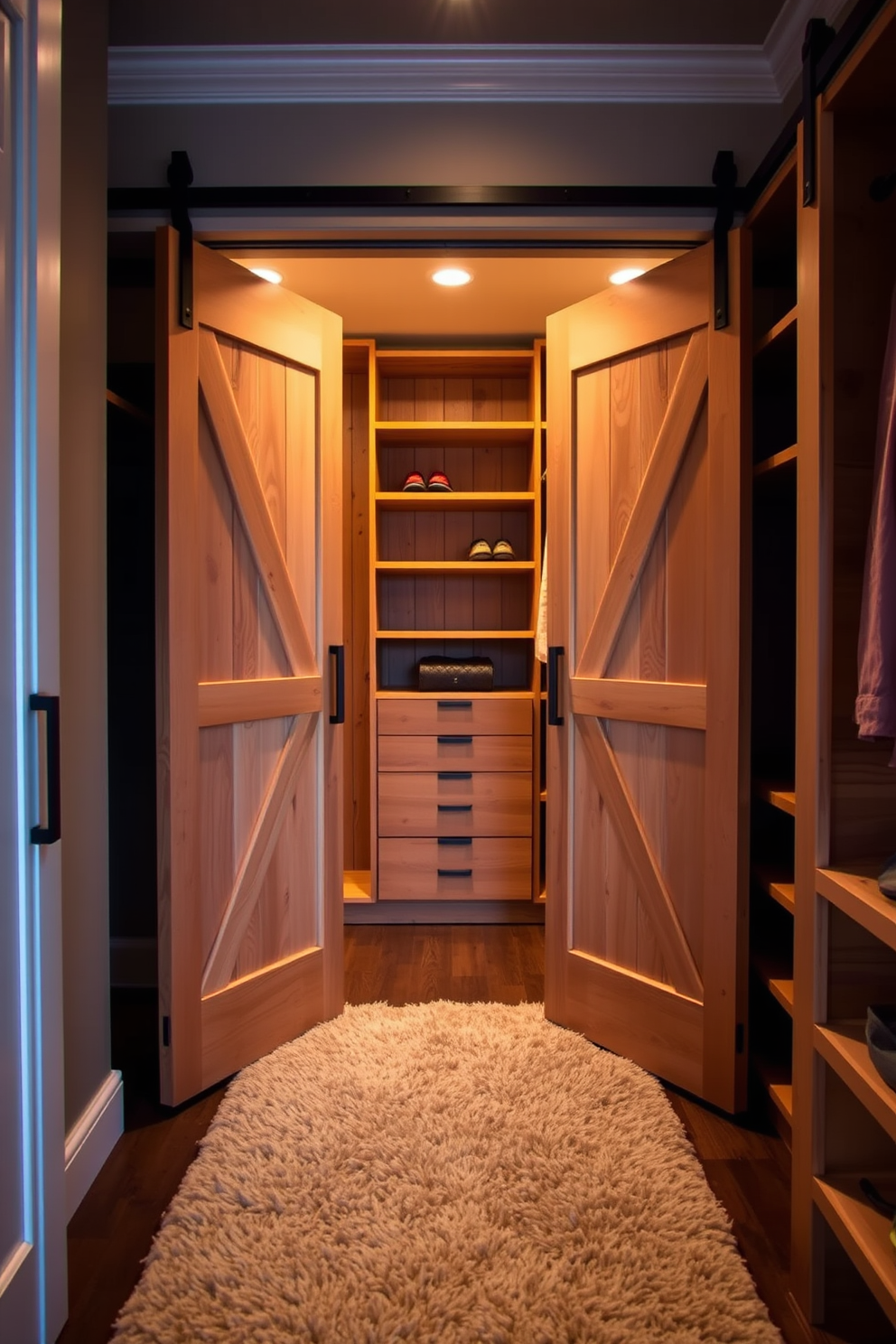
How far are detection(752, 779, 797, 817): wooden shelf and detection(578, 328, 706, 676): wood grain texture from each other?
1.62 ft

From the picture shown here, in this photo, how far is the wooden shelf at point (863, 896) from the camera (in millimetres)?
1138

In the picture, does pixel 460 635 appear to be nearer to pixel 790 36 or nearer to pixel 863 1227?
pixel 790 36

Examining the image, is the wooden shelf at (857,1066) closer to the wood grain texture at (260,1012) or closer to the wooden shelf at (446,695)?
the wood grain texture at (260,1012)

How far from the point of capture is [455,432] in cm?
349

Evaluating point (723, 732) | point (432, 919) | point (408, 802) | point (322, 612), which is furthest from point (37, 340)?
point (432, 919)

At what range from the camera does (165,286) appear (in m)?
2.00

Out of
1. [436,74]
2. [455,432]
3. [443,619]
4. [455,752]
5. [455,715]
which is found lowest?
[455,752]

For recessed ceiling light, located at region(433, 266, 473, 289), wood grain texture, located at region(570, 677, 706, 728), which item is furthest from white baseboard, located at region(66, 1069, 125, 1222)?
recessed ceiling light, located at region(433, 266, 473, 289)

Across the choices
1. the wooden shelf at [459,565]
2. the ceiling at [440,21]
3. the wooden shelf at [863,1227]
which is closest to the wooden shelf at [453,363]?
the wooden shelf at [459,565]

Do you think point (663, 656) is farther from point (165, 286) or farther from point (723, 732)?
point (165, 286)

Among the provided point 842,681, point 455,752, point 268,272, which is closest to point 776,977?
point 842,681

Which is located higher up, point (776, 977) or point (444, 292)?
point (444, 292)

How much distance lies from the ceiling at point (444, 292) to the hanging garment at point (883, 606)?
139cm

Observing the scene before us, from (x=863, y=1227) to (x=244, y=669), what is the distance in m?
1.69
